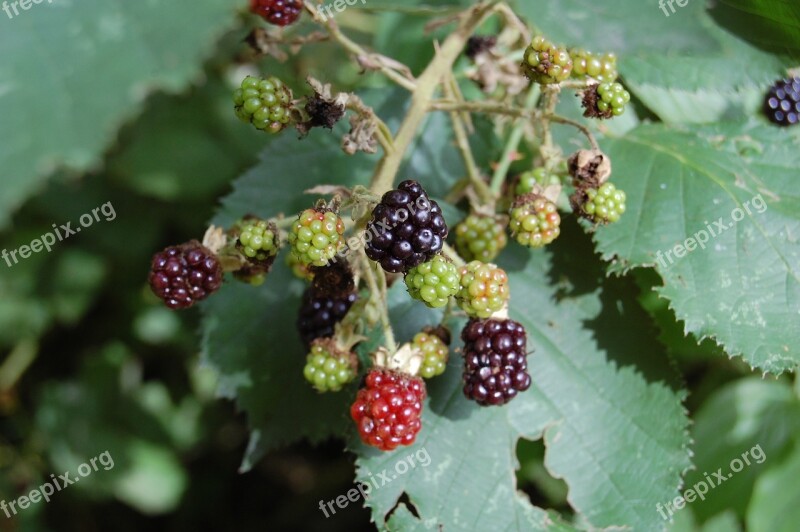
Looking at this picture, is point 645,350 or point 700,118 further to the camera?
point 700,118

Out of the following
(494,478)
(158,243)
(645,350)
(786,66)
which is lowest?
(158,243)

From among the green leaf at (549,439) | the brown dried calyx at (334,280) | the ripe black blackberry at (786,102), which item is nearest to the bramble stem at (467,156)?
the green leaf at (549,439)

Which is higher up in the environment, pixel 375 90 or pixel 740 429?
pixel 375 90

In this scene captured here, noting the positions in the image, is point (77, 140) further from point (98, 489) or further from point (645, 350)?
point (98, 489)

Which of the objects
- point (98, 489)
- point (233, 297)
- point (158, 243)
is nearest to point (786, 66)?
point (233, 297)

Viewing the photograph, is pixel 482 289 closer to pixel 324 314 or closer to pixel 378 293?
pixel 378 293

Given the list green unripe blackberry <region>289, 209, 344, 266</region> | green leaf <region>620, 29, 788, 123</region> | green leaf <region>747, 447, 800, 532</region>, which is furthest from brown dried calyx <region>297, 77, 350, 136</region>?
green leaf <region>747, 447, 800, 532</region>
